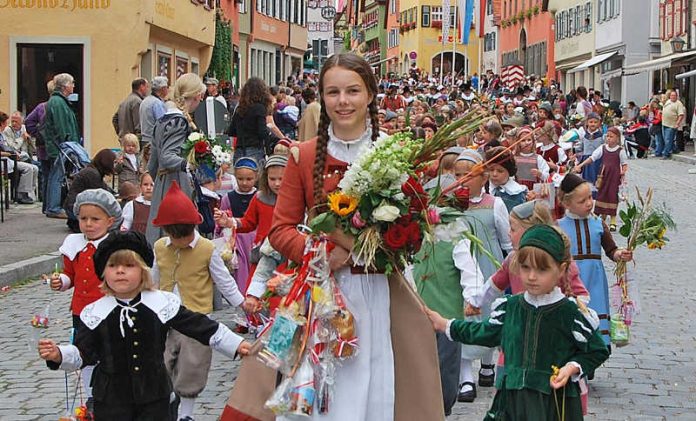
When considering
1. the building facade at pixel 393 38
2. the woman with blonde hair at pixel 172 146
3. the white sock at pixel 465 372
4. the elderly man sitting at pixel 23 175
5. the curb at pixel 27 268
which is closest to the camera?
the white sock at pixel 465 372

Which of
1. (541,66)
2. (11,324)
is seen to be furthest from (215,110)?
(541,66)

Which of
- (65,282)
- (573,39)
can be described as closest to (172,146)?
(65,282)

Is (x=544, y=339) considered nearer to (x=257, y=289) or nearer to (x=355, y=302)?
(x=355, y=302)

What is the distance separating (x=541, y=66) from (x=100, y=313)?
72651mm

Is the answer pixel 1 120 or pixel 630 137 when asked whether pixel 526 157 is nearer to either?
pixel 1 120

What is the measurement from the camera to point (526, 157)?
13.9 meters

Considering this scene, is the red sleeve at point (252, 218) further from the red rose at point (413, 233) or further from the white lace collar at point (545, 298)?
the red rose at point (413, 233)

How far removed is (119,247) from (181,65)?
2995 centimetres

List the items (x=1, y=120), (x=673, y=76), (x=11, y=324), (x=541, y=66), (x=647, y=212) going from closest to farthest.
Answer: (x=647, y=212)
(x=11, y=324)
(x=1, y=120)
(x=673, y=76)
(x=541, y=66)

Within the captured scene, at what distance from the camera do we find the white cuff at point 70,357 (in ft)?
18.4

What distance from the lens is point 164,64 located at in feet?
107

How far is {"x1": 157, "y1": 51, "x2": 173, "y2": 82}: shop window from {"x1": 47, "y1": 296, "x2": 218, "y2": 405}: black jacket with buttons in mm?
26282

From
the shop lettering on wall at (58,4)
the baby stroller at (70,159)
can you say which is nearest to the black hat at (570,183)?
the baby stroller at (70,159)

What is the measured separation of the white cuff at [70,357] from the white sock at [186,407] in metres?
1.85
